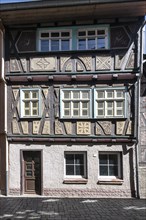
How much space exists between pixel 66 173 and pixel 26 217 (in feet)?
9.83

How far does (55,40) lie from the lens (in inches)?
356

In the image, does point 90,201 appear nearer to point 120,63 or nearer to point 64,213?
point 64,213

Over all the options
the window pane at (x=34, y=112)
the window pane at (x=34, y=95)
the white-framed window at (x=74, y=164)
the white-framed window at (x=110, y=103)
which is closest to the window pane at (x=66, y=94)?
the white-framed window at (x=110, y=103)

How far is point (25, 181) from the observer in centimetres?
898

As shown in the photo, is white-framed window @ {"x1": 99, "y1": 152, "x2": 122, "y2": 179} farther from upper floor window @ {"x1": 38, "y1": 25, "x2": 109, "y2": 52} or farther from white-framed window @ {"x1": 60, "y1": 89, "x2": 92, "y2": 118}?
upper floor window @ {"x1": 38, "y1": 25, "x2": 109, "y2": 52}

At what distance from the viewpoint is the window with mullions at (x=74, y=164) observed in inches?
353

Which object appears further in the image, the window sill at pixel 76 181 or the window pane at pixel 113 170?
the window pane at pixel 113 170

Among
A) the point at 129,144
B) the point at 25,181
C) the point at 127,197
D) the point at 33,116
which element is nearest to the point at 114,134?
the point at 129,144

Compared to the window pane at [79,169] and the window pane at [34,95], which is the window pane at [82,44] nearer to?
the window pane at [34,95]

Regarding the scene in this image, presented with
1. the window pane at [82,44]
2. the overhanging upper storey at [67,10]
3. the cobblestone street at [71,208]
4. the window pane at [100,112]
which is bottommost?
the cobblestone street at [71,208]

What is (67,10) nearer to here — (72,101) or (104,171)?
(72,101)

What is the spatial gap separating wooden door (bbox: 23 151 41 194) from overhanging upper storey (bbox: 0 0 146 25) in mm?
6178

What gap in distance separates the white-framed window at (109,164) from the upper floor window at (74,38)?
4955 millimetres

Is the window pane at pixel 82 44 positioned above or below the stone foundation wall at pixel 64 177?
above
